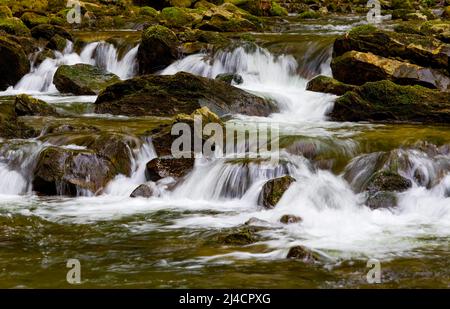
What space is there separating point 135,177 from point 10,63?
9499 millimetres

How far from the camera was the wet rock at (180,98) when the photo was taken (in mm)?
15023

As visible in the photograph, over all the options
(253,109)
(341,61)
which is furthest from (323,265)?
(341,61)

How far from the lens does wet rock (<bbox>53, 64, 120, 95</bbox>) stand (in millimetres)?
17781

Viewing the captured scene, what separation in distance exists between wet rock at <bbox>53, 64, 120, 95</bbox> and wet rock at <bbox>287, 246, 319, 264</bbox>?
36.7 feet

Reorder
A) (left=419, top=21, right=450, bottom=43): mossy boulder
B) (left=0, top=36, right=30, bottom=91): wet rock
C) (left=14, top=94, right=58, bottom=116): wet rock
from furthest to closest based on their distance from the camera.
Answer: (left=0, top=36, right=30, bottom=91): wet rock, (left=419, top=21, right=450, bottom=43): mossy boulder, (left=14, top=94, right=58, bottom=116): wet rock

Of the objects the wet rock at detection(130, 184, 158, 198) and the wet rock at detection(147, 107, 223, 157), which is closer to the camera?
the wet rock at detection(130, 184, 158, 198)

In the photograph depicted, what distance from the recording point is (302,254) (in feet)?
24.5

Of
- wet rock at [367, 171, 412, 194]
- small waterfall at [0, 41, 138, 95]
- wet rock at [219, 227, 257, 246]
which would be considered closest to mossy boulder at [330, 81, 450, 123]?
wet rock at [367, 171, 412, 194]

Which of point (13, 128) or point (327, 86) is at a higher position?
point (327, 86)

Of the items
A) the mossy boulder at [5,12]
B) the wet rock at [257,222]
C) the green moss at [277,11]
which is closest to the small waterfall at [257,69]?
the wet rock at [257,222]

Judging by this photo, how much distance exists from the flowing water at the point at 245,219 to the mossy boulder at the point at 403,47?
6.34 ft

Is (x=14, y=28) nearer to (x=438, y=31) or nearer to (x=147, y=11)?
(x=147, y=11)

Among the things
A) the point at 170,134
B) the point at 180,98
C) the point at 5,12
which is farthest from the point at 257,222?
the point at 5,12

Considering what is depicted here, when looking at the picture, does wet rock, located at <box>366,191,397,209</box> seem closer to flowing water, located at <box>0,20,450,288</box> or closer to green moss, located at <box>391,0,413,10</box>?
flowing water, located at <box>0,20,450,288</box>
